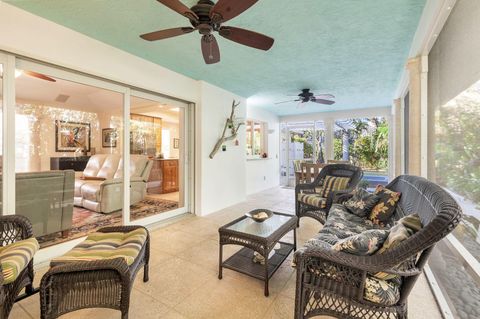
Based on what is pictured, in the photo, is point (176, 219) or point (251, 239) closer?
point (251, 239)

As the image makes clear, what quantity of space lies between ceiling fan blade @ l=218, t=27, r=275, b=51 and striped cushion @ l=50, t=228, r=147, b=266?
1.88m

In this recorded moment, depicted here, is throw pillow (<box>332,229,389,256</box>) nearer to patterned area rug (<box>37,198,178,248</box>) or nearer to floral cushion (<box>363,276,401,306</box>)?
floral cushion (<box>363,276,401,306</box>)

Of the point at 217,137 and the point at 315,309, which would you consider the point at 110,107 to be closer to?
the point at 217,137

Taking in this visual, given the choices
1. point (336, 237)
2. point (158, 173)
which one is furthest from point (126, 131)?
point (336, 237)

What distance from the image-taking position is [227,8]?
1481 mm

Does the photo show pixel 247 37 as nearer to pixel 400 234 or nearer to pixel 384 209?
pixel 400 234

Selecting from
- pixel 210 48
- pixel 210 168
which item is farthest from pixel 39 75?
pixel 210 168

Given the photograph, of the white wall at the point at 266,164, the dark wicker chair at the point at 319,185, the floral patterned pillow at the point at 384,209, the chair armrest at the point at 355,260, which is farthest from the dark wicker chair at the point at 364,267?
the white wall at the point at 266,164

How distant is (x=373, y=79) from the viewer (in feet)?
12.6

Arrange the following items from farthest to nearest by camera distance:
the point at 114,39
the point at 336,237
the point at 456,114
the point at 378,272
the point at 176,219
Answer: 1. the point at 176,219
2. the point at 114,39
3. the point at 336,237
4. the point at 456,114
5. the point at 378,272

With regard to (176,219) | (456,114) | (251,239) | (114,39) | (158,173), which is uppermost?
(114,39)

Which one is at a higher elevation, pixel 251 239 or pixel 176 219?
pixel 251 239

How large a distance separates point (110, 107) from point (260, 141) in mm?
4632

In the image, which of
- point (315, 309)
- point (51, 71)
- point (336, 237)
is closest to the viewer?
point (315, 309)
